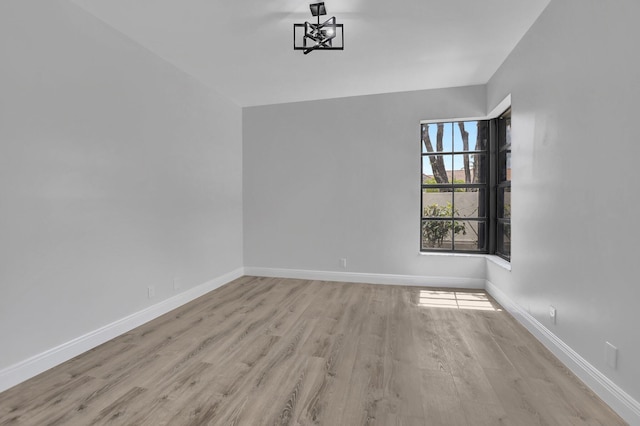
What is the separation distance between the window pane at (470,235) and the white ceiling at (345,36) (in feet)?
6.05

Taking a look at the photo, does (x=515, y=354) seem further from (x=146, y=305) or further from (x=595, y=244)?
(x=146, y=305)

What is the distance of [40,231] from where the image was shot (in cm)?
216

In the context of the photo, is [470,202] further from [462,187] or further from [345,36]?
[345,36]

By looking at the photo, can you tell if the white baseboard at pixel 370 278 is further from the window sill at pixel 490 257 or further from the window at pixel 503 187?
the window at pixel 503 187

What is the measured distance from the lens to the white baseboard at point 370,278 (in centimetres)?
417

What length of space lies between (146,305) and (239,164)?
2.47 m

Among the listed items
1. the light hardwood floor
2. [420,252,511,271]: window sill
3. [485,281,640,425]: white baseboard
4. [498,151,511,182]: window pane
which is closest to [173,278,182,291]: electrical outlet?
the light hardwood floor

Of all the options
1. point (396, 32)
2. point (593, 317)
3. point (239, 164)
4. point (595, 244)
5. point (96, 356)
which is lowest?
point (96, 356)

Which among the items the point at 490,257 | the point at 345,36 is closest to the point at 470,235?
the point at 490,257

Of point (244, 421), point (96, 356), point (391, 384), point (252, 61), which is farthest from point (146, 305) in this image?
point (252, 61)

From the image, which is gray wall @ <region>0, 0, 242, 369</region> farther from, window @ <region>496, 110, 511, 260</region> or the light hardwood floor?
window @ <region>496, 110, 511, 260</region>

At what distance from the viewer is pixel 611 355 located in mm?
1739

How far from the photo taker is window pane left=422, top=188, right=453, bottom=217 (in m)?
4.34

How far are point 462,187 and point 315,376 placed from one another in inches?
129
